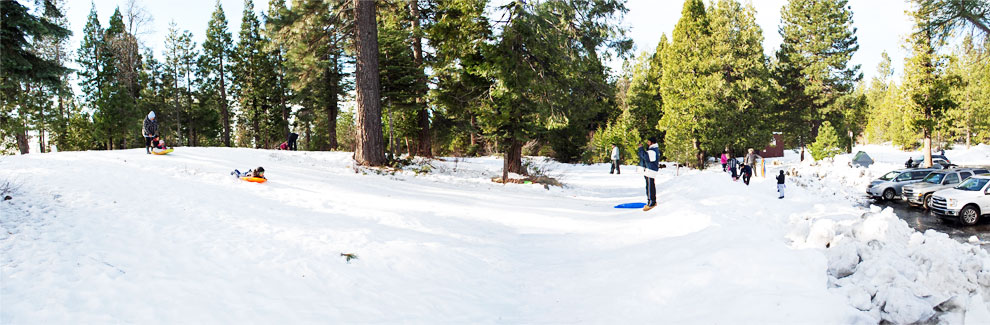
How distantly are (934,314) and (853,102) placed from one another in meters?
46.6

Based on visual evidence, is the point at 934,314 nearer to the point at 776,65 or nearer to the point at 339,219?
the point at 339,219

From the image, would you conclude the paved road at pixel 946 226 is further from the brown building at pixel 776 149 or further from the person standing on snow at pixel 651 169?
the brown building at pixel 776 149

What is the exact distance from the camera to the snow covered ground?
3736 millimetres

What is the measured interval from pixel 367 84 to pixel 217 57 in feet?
102

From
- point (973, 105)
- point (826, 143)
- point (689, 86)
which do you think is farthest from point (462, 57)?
point (973, 105)

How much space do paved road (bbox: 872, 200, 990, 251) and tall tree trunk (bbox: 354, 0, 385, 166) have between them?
14.6 m

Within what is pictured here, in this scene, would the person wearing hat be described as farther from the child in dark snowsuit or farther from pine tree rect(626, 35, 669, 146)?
pine tree rect(626, 35, 669, 146)

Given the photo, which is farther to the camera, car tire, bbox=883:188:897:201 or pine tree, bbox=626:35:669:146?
pine tree, bbox=626:35:669:146

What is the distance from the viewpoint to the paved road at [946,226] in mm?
9891

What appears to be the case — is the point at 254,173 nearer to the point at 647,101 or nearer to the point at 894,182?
the point at 894,182

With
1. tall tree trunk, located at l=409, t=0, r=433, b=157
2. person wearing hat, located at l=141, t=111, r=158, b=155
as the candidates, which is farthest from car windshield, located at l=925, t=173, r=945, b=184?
person wearing hat, located at l=141, t=111, r=158, b=155

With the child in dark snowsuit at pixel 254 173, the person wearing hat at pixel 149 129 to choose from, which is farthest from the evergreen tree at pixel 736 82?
the person wearing hat at pixel 149 129

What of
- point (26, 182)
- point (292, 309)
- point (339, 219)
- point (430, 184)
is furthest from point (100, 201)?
point (430, 184)

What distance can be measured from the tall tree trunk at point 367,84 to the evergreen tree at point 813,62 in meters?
39.3
